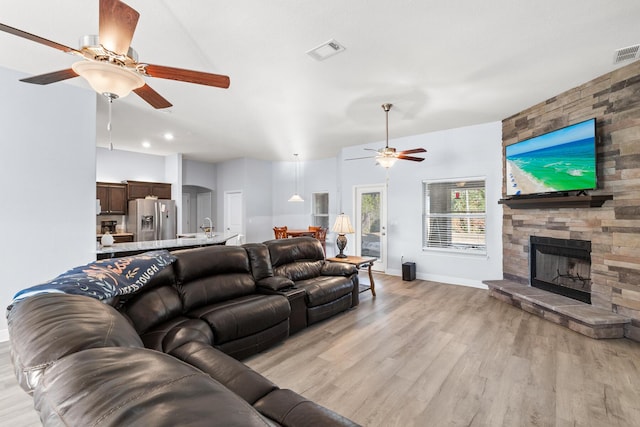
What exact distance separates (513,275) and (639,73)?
301 cm

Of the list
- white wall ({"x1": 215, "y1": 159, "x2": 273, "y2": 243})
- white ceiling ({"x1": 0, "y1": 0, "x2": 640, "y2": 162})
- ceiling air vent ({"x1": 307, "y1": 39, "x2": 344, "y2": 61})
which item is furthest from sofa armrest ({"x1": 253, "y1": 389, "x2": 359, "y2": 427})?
white wall ({"x1": 215, "y1": 159, "x2": 273, "y2": 243})

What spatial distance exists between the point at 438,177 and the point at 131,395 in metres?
5.90

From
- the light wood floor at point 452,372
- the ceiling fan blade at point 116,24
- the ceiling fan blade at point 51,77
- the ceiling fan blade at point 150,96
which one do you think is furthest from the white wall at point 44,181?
the ceiling fan blade at point 116,24

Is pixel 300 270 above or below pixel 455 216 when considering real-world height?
below

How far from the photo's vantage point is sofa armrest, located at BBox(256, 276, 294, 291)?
324 cm

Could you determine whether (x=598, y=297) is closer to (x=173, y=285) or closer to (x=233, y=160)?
(x=173, y=285)

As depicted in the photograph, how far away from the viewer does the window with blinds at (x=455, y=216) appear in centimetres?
530

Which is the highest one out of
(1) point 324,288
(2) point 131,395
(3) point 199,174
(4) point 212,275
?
(3) point 199,174

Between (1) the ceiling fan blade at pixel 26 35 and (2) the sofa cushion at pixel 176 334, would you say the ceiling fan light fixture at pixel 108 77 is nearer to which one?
(1) the ceiling fan blade at pixel 26 35

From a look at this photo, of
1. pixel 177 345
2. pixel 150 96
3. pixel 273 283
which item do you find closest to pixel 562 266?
pixel 273 283

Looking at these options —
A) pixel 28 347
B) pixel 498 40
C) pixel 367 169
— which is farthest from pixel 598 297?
pixel 28 347

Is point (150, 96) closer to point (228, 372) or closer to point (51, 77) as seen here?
point (51, 77)

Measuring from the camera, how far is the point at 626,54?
9.66 feet

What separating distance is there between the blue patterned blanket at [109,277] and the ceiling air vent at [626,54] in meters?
4.92
